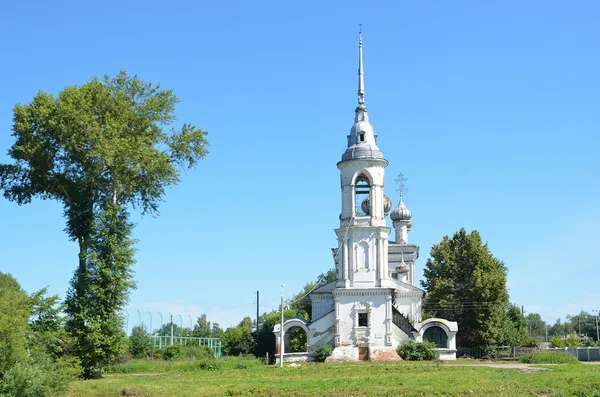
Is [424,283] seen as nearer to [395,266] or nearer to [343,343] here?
[395,266]

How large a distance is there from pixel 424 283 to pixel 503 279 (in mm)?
7665

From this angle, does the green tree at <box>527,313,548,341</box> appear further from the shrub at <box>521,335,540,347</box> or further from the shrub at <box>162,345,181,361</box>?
the shrub at <box>162,345,181,361</box>

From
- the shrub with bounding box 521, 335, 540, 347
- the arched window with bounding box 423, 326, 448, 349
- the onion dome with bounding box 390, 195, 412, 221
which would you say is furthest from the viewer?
the onion dome with bounding box 390, 195, 412, 221

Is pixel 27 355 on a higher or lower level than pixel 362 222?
lower

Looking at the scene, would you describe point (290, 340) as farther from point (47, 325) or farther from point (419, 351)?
point (47, 325)

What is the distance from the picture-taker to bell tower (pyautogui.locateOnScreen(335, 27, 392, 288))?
48.6 metres

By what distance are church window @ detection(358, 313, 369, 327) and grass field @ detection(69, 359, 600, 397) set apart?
38.7 feet

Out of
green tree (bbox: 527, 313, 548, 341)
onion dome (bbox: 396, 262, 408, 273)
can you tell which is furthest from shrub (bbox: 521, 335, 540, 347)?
green tree (bbox: 527, 313, 548, 341)

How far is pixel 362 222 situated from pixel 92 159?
62.1 feet

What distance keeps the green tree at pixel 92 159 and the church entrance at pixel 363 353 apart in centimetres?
1648

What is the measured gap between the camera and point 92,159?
37219 mm

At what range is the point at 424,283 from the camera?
198 feet

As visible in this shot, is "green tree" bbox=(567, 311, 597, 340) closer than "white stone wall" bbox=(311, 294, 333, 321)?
No

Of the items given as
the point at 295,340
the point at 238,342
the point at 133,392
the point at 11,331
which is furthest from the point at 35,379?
the point at 238,342
